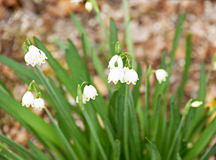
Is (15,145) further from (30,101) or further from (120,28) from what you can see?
(120,28)

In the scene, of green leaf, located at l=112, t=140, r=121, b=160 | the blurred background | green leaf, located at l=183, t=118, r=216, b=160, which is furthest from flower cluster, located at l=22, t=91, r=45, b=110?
the blurred background

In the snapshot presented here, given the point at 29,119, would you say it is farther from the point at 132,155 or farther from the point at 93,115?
the point at 132,155

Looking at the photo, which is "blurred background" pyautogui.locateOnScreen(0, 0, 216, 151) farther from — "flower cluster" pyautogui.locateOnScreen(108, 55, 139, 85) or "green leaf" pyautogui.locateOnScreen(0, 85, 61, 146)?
"flower cluster" pyautogui.locateOnScreen(108, 55, 139, 85)

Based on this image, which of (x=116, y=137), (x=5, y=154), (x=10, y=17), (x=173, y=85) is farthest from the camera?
(x=10, y=17)

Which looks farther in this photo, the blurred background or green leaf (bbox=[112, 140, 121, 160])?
the blurred background

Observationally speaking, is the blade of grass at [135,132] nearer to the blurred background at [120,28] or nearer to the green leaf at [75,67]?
the green leaf at [75,67]

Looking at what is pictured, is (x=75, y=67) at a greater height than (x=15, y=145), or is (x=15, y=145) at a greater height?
(x=75, y=67)

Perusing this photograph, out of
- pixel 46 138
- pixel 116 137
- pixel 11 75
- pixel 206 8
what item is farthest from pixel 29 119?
pixel 206 8

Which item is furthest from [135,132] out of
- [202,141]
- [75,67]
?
[75,67]
